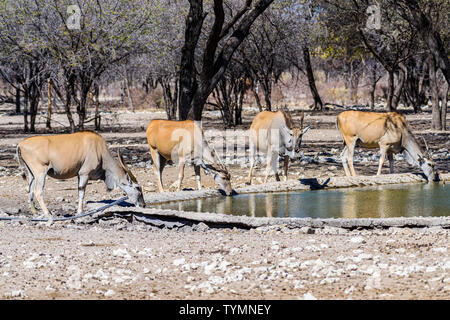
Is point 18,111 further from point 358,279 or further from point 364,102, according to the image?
point 358,279

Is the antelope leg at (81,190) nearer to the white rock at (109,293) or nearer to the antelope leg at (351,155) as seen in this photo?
the white rock at (109,293)

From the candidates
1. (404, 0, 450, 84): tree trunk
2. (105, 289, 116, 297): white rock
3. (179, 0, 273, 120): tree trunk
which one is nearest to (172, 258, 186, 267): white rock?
(105, 289, 116, 297): white rock

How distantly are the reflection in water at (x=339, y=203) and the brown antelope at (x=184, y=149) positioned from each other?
1.78 ft

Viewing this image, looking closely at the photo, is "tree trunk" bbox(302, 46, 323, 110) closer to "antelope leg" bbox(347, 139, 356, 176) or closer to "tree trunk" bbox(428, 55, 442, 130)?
"tree trunk" bbox(428, 55, 442, 130)

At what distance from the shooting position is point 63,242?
Answer: 700 cm

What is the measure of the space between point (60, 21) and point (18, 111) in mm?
24962

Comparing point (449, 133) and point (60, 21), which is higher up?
point (60, 21)

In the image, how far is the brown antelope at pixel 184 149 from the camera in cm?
1006

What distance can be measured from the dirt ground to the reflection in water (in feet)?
4.09

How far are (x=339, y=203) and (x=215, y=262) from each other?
12.3ft

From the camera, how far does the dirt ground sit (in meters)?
5.07

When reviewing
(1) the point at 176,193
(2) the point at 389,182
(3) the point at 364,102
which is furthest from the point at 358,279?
(3) the point at 364,102

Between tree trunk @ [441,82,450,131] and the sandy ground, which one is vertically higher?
tree trunk @ [441,82,450,131]
